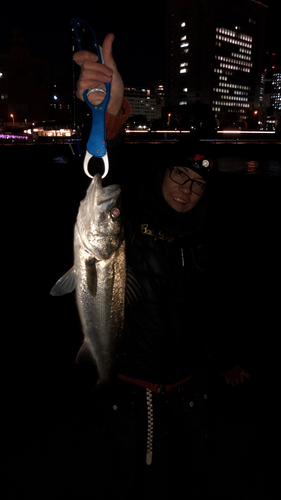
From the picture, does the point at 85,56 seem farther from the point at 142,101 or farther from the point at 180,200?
the point at 142,101

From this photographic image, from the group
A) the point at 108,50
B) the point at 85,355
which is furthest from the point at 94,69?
the point at 85,355

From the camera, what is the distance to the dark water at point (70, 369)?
8.56 ft

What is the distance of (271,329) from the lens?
5.52 meters

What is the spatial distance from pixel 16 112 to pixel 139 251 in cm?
11431

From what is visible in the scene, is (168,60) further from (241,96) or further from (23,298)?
(23,298)

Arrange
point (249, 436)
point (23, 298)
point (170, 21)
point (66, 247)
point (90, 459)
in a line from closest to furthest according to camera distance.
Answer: point (90, 459) < point (249, 436) < point (23, 298) < point (66, 247) < point (170, 21)

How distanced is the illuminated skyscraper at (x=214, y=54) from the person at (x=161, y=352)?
13268 cm

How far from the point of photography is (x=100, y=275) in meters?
1.91

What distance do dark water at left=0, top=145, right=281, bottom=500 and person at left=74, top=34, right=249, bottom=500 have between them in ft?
1.62

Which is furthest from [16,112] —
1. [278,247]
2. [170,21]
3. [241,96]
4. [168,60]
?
[278,247]

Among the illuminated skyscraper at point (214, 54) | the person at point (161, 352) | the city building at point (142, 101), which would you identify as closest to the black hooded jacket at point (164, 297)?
the person at point (161, 352)

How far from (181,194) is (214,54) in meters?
151

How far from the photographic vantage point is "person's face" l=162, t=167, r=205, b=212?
→ 8.09 ft

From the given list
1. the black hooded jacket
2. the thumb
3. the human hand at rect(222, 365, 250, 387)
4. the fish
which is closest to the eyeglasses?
the black hooded jacket
